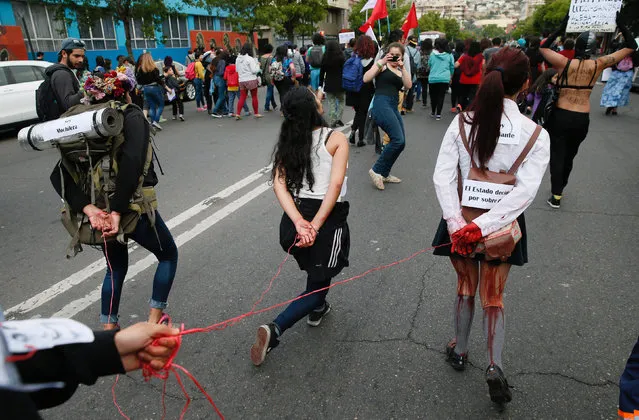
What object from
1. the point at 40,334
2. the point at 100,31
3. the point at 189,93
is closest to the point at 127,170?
the point at 40,334

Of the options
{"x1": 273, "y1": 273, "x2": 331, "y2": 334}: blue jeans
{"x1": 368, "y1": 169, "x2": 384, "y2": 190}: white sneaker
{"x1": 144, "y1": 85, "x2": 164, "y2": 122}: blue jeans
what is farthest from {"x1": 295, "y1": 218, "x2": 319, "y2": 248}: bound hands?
{"x1": 144, "y1": 85, "x2": 164, "y2": 122}: blue jeans

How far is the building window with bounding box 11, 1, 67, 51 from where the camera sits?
1941cm

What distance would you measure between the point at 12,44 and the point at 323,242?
20.3m

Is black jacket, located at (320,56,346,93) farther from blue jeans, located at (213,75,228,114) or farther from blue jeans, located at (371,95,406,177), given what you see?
blue jeans, located at (213,75,228,114)

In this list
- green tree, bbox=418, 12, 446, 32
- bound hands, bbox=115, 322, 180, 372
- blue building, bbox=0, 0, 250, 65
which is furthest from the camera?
green tree, bbox=418, 12, 446, 32

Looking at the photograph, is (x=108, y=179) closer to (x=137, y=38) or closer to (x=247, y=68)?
(x=247, y=68)

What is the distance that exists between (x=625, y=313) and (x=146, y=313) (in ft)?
11.1

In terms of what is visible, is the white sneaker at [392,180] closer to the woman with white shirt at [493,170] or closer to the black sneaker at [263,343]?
the woman with white shirt at [493,170]

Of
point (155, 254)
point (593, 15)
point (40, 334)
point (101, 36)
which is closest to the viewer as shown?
point (40, 334)

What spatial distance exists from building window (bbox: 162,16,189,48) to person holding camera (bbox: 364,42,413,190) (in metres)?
26.1

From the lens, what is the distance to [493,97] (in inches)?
87.0

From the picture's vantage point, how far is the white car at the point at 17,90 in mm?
9789

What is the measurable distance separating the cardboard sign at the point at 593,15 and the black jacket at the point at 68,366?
558 centimetres

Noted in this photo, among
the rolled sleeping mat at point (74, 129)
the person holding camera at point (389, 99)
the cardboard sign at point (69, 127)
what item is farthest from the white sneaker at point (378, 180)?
the cardboard sign at point (69, 127)
